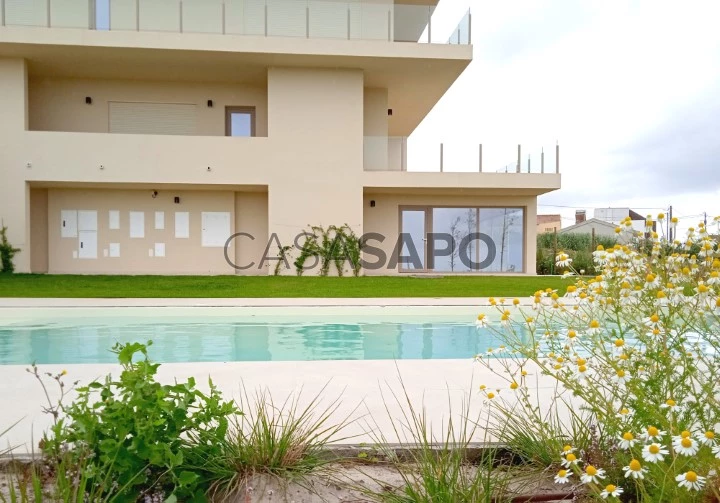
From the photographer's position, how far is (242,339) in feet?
25.1

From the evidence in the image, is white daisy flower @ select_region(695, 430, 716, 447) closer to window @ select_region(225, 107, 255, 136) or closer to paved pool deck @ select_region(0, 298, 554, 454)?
paved pool deck @ select_region(0, 298, 554, 454)

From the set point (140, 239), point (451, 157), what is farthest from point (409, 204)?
point (140, 239)

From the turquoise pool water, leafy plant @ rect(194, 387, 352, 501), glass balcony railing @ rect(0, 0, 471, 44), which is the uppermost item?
glass balcony railing @ rect(0, 0, 471, 44)

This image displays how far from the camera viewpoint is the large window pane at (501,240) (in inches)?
697

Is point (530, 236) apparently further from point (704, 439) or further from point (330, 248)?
point (704, 439)

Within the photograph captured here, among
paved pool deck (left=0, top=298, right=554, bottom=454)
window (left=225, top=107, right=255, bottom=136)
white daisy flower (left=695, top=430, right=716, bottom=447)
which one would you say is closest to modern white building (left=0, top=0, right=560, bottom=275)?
window (left=225, top=107, right=255, bottom=136)

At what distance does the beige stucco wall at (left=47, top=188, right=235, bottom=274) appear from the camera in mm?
15922

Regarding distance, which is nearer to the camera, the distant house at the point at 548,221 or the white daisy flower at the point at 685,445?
the white daisy flower at the point at 685,445

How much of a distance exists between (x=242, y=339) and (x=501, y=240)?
1197 cm

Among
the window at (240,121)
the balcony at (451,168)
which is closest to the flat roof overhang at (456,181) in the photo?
the balcony at (451,168)

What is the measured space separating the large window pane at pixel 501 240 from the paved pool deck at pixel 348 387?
42.9 feet

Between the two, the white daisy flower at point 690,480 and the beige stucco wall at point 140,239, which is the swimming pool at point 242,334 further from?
the beige stucco wall at point 140,239

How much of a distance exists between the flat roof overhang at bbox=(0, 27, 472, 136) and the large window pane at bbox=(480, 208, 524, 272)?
14.7 ft

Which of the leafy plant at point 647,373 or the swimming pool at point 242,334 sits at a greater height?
the leafy plant at point 647,373
